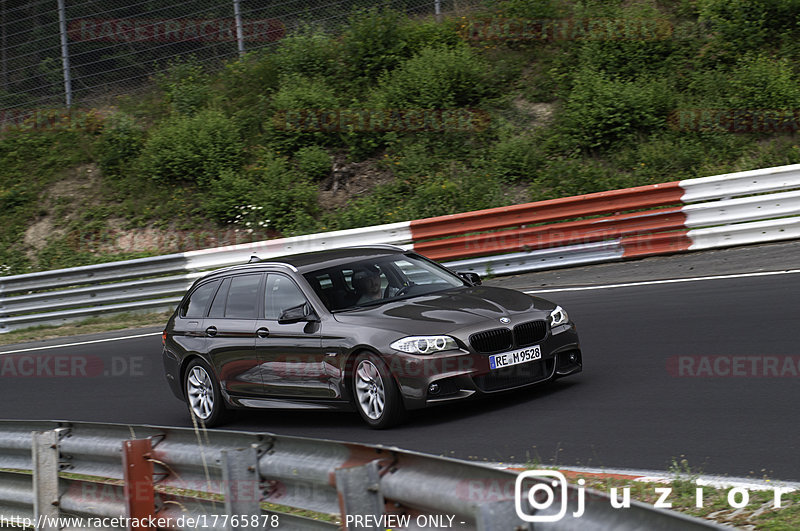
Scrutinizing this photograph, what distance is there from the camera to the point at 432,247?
16.6 metres

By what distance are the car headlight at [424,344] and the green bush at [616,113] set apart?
12160mm

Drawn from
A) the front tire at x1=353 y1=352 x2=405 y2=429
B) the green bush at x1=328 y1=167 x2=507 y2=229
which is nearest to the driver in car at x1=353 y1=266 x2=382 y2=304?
the front tire at x1=353 y1=352 x2=405 y2=429

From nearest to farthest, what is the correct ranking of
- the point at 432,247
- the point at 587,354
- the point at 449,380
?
the point at 449,380
the point at 587,354
the point at 432,247

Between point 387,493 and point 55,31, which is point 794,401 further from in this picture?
point 55,31

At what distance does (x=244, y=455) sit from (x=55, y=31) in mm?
23490

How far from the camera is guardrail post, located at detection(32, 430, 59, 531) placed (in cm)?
599

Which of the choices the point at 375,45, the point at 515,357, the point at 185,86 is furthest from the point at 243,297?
the point at 185,86

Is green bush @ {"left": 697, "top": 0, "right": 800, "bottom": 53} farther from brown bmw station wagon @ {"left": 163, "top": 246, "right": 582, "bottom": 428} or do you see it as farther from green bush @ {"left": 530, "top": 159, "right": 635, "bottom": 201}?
brown bmw station wagon @ {"left": 163, "top": 246, "right": 582, "bottom": 428}

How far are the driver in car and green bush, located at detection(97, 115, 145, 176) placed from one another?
16.6 m

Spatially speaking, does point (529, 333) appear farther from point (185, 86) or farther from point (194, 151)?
point (185, 86)

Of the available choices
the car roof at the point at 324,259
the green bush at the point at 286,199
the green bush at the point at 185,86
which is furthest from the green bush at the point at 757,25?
the car roof at the point at 324,259

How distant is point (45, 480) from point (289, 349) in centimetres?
335

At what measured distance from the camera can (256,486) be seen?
473 centimetres

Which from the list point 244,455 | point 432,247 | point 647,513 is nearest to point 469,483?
point 647,513
